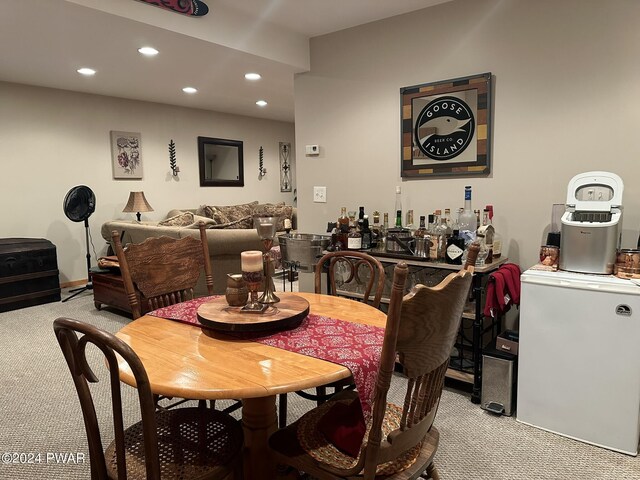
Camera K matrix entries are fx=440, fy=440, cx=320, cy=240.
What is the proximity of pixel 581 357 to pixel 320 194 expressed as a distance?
88.4 inches

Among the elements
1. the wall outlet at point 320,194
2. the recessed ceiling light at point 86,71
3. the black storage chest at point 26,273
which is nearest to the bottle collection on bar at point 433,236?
the wall outlet at point 320,194

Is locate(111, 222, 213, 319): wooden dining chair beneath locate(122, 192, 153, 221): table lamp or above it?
beneath

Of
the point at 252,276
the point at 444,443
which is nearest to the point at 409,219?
the point at 444,443

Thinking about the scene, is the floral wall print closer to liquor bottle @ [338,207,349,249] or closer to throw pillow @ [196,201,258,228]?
throw pillow @ [196,201,258,228]

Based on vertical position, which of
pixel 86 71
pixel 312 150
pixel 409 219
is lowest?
pixel 409 219

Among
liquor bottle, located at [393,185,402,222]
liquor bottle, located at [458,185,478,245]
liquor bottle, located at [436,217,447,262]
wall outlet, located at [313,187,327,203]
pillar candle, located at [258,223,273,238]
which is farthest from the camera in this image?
wall outlet, located at [313,187,327,203]

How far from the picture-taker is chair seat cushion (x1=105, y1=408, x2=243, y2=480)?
4.06 ft

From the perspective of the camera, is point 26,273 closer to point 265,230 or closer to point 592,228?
point 265,230

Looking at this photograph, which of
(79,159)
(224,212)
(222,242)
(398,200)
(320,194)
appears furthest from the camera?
(224,212)

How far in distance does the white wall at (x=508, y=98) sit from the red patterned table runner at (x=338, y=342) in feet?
5.60

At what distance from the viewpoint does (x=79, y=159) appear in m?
5.52

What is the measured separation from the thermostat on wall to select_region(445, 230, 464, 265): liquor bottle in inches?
61.5

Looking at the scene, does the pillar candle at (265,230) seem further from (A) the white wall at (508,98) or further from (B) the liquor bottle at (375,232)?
(A) the white wall at (508,98)

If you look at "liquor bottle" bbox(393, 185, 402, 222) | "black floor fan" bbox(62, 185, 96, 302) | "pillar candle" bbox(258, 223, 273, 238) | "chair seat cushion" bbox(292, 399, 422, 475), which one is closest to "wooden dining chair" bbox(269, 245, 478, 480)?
"chair seat cushion" bbox(292, 399, 422, 475)
